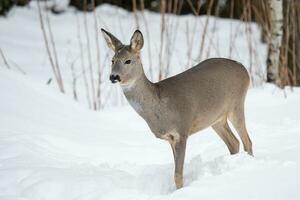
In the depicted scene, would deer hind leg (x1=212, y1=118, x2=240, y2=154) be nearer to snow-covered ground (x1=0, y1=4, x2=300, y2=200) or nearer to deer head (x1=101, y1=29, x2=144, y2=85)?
snow-covered ground (x1=0, y1=4, x2=300, y2=200)

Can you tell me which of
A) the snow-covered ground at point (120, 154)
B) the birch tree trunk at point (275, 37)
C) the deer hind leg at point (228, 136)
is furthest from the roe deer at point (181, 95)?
the birch tree trunk at point (275, 37)

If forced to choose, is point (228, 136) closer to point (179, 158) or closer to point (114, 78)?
point (179, 158)

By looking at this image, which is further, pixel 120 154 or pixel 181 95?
pixel 120 154

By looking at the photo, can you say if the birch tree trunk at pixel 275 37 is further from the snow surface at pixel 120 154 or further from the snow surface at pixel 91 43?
the snow surface at pixel 91 43

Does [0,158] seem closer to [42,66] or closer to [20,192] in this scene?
[20,192]

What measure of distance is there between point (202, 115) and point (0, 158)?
6.49ft

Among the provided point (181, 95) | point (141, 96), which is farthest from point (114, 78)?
point (181, 95)

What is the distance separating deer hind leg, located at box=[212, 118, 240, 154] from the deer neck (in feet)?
3.31

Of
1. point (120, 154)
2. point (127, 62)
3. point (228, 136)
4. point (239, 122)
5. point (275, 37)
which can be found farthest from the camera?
point (275, 37)

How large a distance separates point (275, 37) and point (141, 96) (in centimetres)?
365

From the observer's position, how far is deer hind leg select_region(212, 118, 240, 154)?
584 cm

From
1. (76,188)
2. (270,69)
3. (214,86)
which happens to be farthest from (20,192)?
(270,69)

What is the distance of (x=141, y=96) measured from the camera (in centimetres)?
503

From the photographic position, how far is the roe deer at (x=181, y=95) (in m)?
4.99
